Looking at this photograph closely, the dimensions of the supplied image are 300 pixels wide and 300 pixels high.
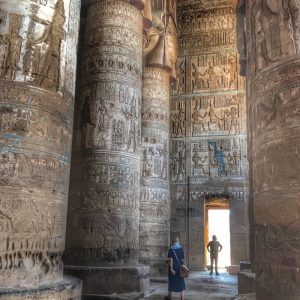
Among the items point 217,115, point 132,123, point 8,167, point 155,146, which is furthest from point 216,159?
point 8,167

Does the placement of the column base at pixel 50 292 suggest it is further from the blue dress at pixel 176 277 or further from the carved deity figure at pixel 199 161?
the carved deity figure at pixel 199 161

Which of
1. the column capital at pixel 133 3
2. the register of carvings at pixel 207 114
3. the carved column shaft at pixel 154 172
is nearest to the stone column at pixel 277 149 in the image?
the column capital at pixel 133 3

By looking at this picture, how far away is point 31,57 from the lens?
493 cm

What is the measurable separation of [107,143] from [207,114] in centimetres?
762

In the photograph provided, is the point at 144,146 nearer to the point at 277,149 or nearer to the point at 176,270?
the point at 176,270

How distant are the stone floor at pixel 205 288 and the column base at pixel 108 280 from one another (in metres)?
0.40

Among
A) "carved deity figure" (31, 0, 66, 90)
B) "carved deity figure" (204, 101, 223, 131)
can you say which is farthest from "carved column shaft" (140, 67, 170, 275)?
"carved deity figure" (31, 0, 66, 90)

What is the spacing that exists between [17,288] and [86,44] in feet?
19.6

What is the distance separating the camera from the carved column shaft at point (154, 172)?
11.7 meters

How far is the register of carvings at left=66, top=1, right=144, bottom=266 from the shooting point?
7852mm

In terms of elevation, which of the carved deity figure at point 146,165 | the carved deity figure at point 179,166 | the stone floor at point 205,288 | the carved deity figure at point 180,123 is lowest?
the stone floor at point 205,288

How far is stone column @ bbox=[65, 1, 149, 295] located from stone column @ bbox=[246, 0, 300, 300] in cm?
404

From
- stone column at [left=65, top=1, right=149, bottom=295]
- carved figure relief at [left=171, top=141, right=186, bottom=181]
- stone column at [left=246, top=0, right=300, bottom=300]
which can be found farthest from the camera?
carved figure relief at [left=171, top=141, right=186, bottom=181]

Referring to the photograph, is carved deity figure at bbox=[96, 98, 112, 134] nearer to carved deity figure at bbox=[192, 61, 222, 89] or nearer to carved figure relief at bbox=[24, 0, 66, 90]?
carved figure relief at bbox=[24, 0, 66, 90]
